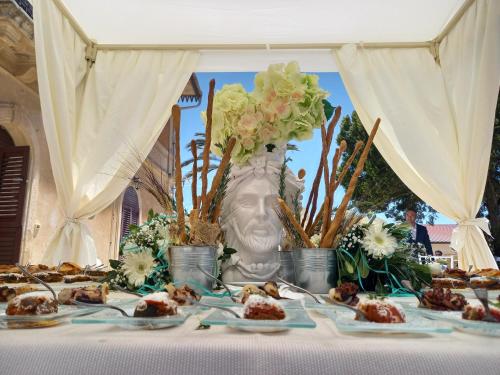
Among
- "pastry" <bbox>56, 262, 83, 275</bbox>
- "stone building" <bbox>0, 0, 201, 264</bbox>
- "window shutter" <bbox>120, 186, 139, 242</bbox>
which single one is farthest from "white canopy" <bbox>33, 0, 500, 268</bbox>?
"window shutter" <bbox>120, 186, 139, 242</bbox>

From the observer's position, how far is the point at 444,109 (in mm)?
2713

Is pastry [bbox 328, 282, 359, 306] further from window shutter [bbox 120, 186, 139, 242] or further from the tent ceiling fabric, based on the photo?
window shutter [bbox 120, 186, 139, 242]

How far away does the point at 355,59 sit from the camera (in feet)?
9.50

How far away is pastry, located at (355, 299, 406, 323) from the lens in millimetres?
531

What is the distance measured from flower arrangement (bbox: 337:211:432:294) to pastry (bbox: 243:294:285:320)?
0.48m

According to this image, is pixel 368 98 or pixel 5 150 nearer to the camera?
pixel 368 98

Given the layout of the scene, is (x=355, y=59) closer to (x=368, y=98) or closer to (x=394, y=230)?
(x=368, y=98)

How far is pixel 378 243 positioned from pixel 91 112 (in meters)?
2.46

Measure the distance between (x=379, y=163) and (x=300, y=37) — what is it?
7.72 metres

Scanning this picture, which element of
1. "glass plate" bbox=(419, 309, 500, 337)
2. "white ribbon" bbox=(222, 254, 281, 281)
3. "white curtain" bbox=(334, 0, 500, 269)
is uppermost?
"white curtain" bbox=(334, 0, 500, 269)

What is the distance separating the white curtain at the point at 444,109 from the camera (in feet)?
7.96

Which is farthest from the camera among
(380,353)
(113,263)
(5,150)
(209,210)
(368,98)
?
(5,150)

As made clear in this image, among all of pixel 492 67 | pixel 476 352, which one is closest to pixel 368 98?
pixel 492 67

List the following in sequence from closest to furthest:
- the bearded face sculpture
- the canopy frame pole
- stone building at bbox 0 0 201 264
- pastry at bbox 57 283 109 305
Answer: pastry at bbox 57 283 109 305, the bearded face sculpture, the canopy frame pole, stone building at bbox 0 0 201 264
